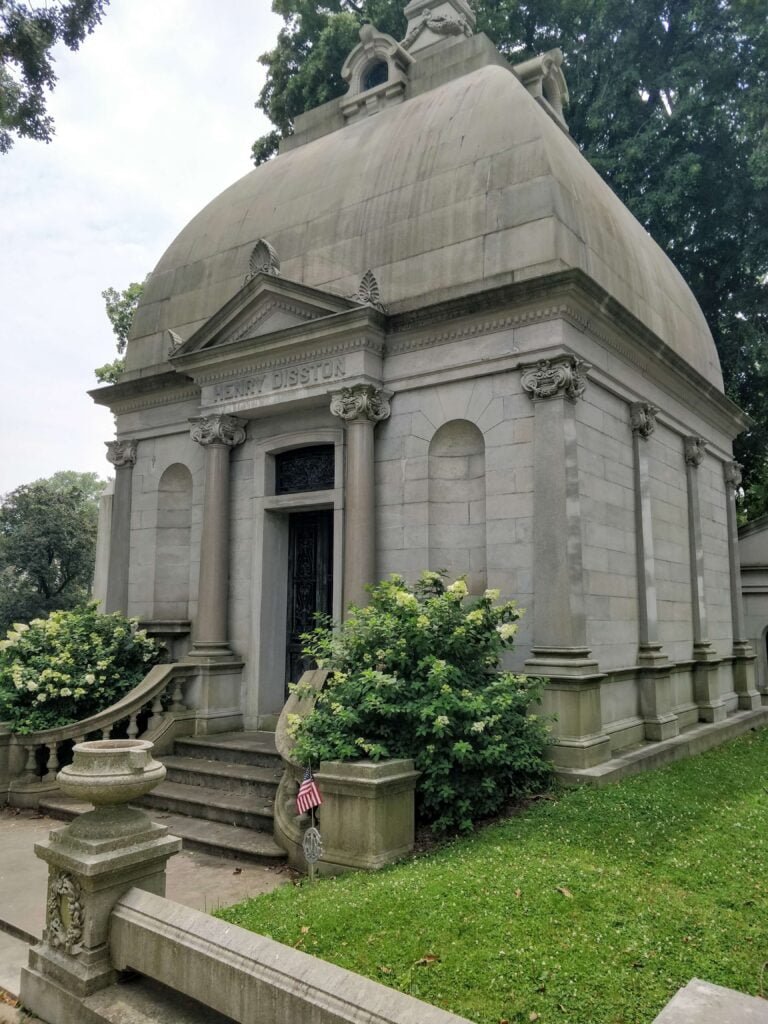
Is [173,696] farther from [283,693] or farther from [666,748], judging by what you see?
[666,748]

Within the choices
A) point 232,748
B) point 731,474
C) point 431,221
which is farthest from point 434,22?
point 232,748

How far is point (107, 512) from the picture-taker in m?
15.9

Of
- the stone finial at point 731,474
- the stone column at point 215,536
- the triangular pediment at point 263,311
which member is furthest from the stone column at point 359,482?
the stone finial at point 731,474

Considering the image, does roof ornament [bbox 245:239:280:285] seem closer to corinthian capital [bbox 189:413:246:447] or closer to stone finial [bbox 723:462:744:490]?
corinthian capital [bbox 189:413:246:447]

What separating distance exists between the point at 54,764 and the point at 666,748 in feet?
26.1

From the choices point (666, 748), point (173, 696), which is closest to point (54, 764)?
point (173, 696)

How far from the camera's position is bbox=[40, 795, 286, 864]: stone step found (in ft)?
23.6

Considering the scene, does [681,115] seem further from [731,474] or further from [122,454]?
[122,454]

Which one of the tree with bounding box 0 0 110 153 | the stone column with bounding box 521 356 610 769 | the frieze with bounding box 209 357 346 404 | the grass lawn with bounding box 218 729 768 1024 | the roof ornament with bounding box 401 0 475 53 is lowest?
the grass lawn with bounding box 218 729 768 1024

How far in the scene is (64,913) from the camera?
15.4 ft

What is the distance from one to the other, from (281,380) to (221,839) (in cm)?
637

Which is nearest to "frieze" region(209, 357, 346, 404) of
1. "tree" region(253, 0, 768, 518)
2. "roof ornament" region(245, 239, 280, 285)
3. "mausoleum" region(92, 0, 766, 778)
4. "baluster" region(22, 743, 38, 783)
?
"mausoleum" region(92, 0, 766, 778)

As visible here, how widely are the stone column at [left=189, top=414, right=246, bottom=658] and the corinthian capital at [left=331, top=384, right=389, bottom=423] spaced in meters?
2.20

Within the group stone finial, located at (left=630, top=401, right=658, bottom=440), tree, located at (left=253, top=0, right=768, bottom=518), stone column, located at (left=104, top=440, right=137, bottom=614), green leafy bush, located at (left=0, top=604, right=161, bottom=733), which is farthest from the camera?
tree, located at (left=253, top=0, right=768, bottom=518)
